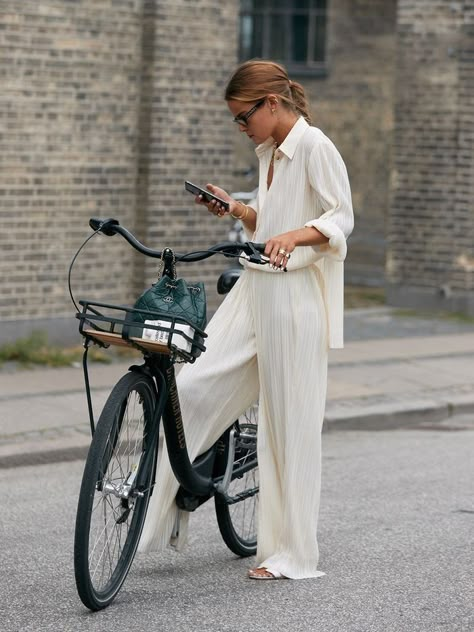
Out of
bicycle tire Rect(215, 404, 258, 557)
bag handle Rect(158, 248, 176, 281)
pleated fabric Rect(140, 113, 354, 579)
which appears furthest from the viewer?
bicycle tire Rect(215, 404, 258, 557)

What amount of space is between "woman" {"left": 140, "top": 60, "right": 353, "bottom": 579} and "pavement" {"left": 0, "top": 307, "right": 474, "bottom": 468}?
2447 mm

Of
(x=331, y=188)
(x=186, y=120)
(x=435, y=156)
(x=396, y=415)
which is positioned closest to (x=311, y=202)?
(x=331, y=188)

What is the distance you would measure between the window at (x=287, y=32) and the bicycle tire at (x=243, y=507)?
39.6 feet

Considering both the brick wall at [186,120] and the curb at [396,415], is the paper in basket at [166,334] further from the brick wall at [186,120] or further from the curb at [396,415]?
the brick wall at [186,120]

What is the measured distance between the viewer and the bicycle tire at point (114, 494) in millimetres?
4684

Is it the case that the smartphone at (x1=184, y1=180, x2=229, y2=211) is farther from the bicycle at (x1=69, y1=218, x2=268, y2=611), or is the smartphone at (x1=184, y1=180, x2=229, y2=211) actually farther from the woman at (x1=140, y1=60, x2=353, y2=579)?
the bicycle at (x1=69, y1=218, x2=268, y2=611)

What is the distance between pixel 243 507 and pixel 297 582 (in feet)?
1.81

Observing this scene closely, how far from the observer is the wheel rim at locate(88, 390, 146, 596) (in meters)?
4.87

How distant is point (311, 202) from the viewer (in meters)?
5.30

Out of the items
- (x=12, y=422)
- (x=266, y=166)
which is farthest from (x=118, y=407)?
(x=12, y=422)

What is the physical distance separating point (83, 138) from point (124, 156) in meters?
0.47

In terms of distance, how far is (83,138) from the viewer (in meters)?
10.8

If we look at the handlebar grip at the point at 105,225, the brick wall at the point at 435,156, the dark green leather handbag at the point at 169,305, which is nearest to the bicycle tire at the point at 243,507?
the dark green leather handbag at the point at 169,305

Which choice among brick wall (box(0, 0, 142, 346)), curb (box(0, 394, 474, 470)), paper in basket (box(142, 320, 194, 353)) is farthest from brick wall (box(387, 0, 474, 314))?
paper in basket (box(142, 320, 194, 353))
